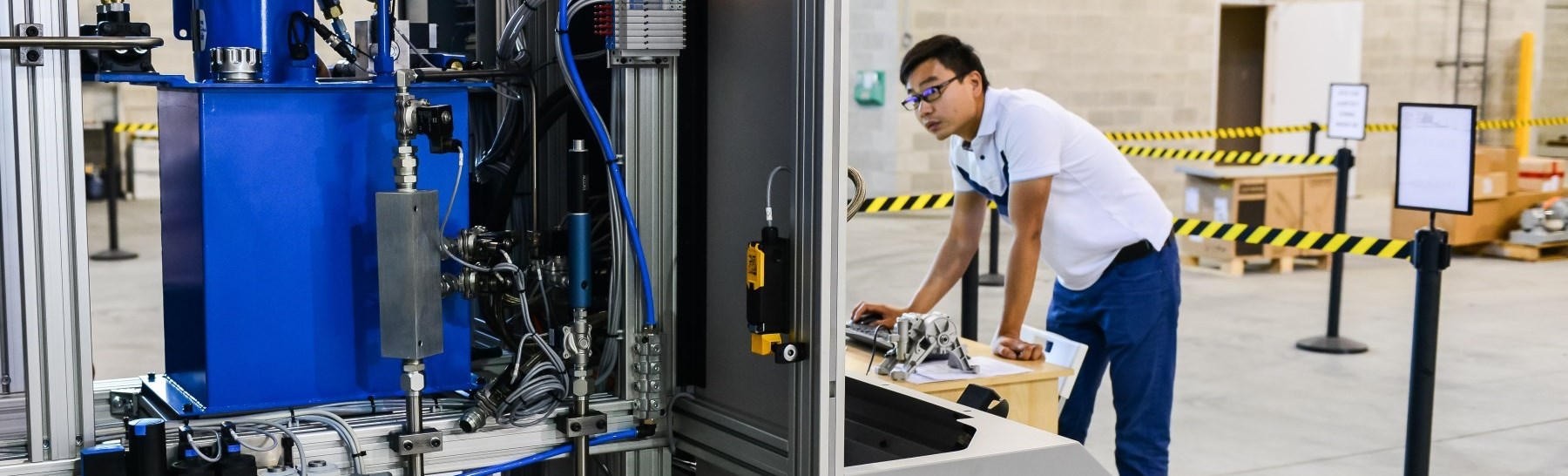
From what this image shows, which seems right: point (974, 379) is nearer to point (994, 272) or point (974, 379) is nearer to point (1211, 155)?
point (994, 272)

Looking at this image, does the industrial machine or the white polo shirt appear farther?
the white polo shirt

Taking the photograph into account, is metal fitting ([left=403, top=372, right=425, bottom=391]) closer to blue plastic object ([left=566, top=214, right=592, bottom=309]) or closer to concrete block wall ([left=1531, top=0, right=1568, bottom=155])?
blue plastic object ([left=566, top=214, right=592, bottom=309])

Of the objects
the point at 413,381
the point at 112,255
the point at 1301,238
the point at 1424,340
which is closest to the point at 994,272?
the point at 1301,238

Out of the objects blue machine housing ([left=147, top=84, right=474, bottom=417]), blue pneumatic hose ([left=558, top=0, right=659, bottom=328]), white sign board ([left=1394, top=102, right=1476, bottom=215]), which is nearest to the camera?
blue machine housing ([left=147, top=84, right=474, bottom=417])

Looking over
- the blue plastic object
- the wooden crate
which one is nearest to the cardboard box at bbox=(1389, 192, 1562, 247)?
the wooden crate

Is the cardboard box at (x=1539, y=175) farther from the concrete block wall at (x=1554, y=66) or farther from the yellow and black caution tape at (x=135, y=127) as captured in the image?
the yellow and black caution tape at (x=135, y=127)

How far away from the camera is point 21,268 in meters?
1.54

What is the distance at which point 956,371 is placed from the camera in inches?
109

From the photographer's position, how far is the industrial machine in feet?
5.18

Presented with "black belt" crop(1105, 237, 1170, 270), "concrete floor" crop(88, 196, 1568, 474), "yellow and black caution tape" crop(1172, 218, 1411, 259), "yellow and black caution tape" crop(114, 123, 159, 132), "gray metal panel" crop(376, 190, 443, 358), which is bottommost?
"concrete floor" crop(88, 196, 1568, 474)

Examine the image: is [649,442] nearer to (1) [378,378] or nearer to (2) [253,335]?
(1) [378,378]

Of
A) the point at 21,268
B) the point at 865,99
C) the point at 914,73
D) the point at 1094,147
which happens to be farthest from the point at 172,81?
the point at 865,99

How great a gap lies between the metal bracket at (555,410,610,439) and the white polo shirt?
1.55m

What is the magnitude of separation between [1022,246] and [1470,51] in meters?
11.2
